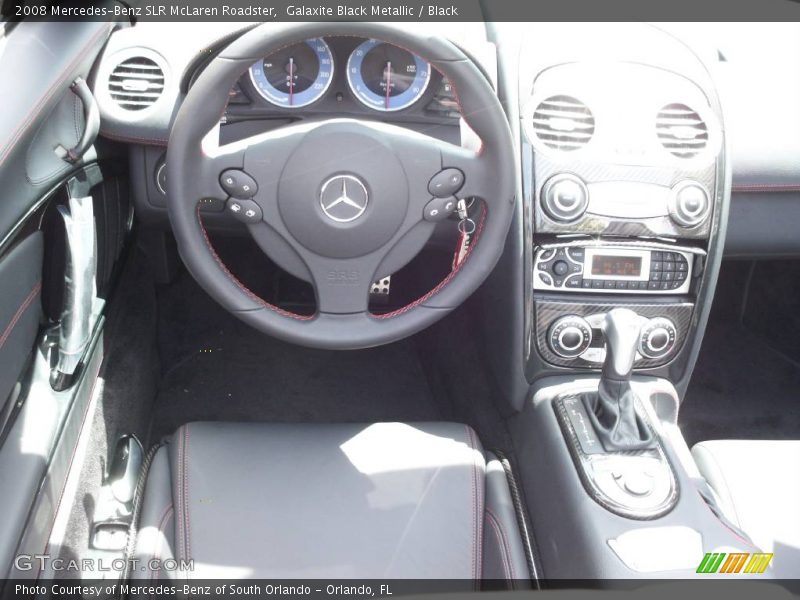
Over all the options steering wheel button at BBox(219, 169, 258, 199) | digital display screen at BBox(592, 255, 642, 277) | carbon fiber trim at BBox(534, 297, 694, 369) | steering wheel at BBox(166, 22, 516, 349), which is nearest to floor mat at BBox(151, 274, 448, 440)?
carbon fiber trim at BBox(534, 297, 694, 369)

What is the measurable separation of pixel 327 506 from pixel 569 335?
58cm

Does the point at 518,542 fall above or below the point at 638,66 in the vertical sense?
below

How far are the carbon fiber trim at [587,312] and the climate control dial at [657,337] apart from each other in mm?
10

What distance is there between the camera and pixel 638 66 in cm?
150

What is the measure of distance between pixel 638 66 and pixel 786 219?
566mm

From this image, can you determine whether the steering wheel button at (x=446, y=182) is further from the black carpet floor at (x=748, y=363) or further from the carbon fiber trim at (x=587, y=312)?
the black carpet floor at (x=748, y=363)

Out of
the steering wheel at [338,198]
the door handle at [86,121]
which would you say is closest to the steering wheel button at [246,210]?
the steering wheel at [338,198]

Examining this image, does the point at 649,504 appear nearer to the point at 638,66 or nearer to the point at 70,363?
the point at 638,66

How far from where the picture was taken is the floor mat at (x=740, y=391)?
2.12 m

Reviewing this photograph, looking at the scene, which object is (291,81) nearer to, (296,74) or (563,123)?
(296,74)

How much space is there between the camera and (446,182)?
1.23 m

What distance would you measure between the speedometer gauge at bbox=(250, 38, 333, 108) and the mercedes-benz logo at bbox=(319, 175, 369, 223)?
0.24m

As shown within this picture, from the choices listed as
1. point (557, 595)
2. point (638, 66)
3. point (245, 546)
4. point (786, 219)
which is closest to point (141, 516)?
point (245, 546)

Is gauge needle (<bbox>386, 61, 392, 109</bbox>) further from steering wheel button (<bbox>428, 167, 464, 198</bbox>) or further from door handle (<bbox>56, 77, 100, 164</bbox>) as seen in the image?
door handle (<bbox>56, 77, 100, 164</bbox>)
